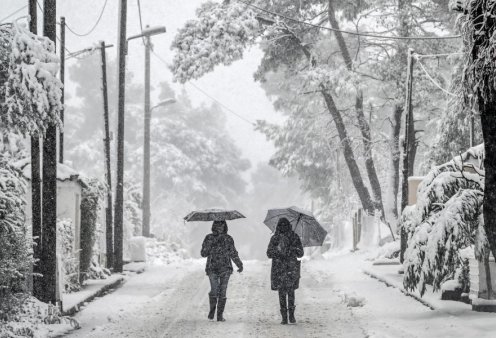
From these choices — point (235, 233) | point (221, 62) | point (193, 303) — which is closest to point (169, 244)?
point (221, 62)

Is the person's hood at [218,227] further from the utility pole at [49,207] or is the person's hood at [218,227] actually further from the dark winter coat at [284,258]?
the utility pole at [49,207]

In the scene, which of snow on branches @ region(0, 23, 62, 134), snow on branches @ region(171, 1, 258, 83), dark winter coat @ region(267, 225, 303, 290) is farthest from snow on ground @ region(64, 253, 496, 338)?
snow on branches @ region(171, 1, 258, 83)

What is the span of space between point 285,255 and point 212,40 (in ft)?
52.1

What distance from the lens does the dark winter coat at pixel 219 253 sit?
13.3 meters

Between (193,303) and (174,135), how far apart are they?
45547 mm

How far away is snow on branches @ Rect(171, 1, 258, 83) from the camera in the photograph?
27.4 metres

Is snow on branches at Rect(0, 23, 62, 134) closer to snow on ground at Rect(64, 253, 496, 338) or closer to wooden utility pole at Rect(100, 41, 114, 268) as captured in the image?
snow on ground at Rect(64, 253, 496, 338)

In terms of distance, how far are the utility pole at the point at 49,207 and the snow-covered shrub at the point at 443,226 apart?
20.1 feet

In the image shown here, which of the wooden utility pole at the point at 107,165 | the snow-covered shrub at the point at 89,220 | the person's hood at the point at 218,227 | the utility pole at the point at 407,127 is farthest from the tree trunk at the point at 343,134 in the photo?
the person's hood at the point at 218,227

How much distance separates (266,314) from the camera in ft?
46.2

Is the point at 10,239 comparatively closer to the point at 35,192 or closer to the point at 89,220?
the point at 35,192

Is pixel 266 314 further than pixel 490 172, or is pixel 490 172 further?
pixel 266 314

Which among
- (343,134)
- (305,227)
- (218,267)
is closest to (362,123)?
(343,134)

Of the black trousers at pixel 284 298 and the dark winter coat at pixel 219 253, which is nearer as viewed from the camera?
the black trousers at pixel 284 298
